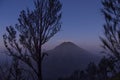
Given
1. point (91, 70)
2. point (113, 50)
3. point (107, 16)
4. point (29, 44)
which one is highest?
point (91, 70)

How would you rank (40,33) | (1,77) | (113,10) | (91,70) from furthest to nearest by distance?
(91,70)
(113,10)
(1,77)
(40,33)

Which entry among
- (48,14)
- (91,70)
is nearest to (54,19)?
(48,14)

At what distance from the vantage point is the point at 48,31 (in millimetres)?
14445

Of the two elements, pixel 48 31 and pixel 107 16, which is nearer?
pixel 48 31

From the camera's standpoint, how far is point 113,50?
17.8m

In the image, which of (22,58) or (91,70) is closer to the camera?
(22,58)

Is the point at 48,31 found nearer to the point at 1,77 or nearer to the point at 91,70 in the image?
the point at 1,77

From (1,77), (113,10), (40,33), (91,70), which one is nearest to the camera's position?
(40,33)

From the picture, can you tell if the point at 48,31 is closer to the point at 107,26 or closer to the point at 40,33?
the point at 40,33

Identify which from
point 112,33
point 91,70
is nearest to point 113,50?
point 112,33

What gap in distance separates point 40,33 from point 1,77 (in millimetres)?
4211

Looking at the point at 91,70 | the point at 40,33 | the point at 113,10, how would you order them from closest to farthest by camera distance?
the point at 40,33
the point at 113,10
the point at 91,70

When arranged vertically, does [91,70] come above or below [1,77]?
above

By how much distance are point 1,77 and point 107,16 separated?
840cm
